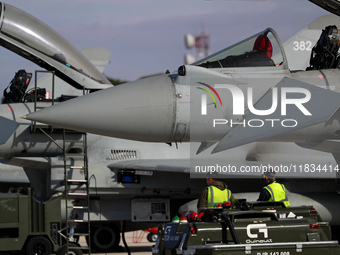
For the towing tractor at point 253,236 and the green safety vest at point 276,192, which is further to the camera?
the green safety vest at point 276,192

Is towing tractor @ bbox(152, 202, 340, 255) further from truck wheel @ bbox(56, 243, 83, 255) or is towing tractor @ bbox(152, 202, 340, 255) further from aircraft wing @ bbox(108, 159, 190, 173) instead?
aircraft wing @ bbox(108, 159, 190, 173)

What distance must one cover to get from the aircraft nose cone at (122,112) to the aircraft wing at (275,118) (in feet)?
2.50

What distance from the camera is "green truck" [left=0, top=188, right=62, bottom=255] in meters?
12.7

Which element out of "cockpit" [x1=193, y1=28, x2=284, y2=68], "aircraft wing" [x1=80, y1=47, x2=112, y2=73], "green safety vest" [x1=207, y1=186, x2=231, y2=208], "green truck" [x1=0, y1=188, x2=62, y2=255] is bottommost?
"green truck" [x1=0, y1=188, x2=62, y2=255]

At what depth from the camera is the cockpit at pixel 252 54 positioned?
755cm

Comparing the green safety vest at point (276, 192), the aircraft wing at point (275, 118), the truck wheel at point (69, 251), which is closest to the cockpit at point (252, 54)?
the aircraft wing at point (275, 118)

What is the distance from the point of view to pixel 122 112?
264 inches

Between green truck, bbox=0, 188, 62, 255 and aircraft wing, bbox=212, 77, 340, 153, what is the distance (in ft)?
22.5

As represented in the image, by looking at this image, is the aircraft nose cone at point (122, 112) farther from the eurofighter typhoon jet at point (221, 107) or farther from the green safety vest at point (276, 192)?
the green safety vest at point (276, 192)

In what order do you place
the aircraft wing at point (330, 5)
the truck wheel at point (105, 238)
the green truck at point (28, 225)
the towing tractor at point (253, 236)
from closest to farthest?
1. the towing tractor at point (253, 236)
2. the aircraft wing at point (330, 5)
3. the green truck at point (28, 225)
4. the truck wheel at point (105, 238)

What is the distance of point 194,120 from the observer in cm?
684

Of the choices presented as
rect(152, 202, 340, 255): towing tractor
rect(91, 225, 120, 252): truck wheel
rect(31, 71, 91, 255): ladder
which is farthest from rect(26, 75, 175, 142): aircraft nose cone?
rect(91, 225, 120, 252): truck wheel

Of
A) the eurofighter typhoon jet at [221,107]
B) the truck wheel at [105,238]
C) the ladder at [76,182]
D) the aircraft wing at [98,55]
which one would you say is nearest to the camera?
the eurofighter typhoon jet at [221,107]

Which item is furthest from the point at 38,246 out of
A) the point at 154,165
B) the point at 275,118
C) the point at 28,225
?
the point at 275,118
